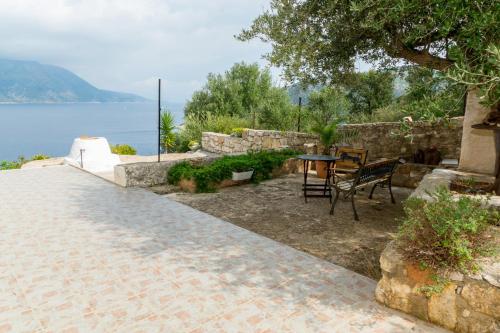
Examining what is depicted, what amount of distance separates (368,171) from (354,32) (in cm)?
254

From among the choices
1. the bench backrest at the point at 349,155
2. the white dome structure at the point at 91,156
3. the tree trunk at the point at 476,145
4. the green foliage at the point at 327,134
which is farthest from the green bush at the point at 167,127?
the tree trunk at the point at 476,145

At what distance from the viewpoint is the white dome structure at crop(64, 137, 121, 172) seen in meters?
11.0

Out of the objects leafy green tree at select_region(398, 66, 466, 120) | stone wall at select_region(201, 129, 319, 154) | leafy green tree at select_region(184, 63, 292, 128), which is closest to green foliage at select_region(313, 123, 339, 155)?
stone wall at select_region(201, 129, 319, 154)

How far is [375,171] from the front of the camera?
6.50 meters

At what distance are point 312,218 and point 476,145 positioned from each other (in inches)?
131

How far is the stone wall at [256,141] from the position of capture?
1134cm

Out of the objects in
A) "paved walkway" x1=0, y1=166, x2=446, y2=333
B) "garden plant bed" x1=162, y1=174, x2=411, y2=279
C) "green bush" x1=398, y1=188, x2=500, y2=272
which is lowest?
"paved walkway" x1=0, y1=166, x2=446, y2=333

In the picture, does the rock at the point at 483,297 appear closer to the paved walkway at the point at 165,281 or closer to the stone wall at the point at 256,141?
the paved walkway at the point at 165,281

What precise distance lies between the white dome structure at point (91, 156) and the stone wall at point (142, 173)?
3225 millimetres

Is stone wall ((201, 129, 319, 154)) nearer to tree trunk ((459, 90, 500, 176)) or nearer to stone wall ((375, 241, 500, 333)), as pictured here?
tree trunk ((459, 90, 500, 176))

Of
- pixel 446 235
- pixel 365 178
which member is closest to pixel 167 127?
pixel 365 178

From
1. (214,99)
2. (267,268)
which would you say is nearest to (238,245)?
(267,268)

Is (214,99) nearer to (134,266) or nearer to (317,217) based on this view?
(317,217)

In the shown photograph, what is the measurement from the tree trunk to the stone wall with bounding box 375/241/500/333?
379 cm
